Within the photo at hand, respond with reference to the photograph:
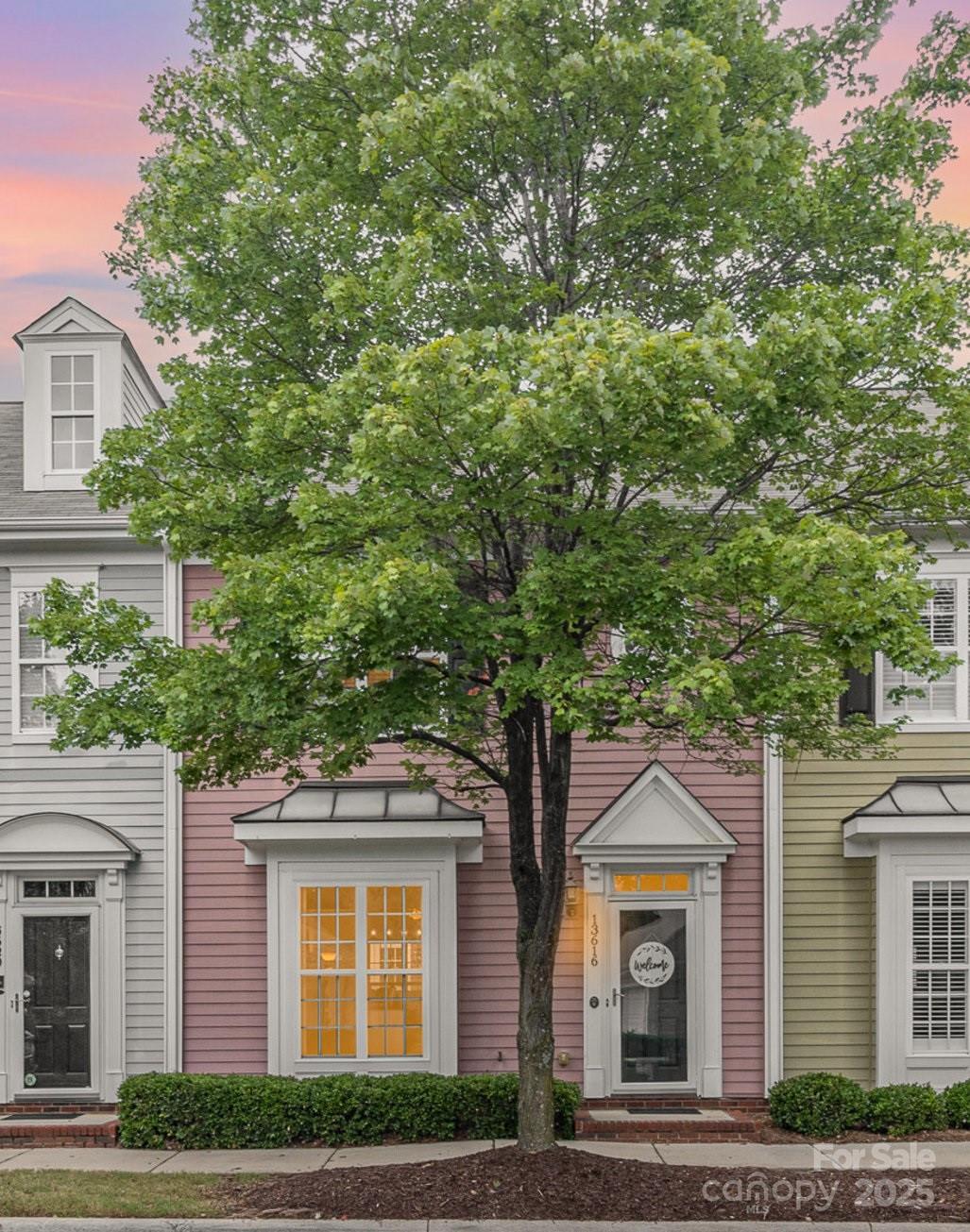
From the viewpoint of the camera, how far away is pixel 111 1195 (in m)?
9.48

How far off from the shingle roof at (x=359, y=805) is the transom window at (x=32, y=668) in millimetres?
2418

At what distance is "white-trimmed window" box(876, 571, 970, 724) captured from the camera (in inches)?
524

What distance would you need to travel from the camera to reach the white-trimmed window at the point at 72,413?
47.3 ft

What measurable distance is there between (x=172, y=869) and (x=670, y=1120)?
5.61 meters

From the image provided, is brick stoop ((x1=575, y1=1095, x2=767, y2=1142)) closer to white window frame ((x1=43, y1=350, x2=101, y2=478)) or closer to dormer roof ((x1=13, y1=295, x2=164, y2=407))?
white window frame ((x1=43, y1=350, x2=101, y2=478))

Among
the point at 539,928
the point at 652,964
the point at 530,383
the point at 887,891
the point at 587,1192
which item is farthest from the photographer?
the point at 652,964

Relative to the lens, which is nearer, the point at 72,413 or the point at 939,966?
the point at 939,966

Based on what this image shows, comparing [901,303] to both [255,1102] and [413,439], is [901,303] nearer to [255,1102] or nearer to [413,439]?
[413,439]

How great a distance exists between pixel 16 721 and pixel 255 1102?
15.6 ft

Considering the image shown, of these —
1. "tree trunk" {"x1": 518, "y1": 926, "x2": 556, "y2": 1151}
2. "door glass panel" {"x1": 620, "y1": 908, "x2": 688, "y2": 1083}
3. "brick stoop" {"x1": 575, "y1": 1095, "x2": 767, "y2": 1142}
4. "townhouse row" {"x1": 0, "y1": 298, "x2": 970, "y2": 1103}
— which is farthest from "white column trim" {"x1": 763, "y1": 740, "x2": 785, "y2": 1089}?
"tree trunk" {"x1": 518, "y1": 926, "x2": 556, "y2": 1151}

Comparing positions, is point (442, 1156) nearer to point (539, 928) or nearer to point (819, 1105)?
point (539, 928)

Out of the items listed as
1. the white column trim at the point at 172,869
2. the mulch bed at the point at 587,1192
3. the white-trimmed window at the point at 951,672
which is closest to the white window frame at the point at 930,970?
→ the white-trimmed window at the point at 951,672

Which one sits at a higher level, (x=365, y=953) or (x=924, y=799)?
(x=924, y=799)

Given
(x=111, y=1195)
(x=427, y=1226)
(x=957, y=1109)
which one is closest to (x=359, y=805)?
(x=111, y=1195)
